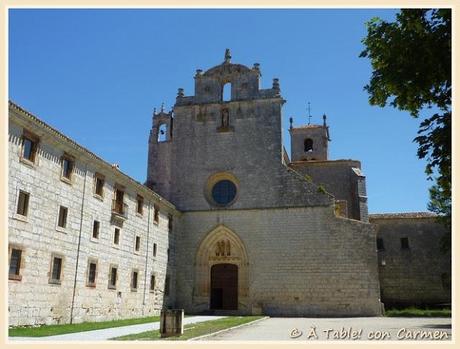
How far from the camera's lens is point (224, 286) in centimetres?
2850

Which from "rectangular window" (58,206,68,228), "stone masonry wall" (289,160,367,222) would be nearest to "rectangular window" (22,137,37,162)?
"rectangular window" (58,206,68,228)

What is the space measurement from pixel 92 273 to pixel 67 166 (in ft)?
15.7

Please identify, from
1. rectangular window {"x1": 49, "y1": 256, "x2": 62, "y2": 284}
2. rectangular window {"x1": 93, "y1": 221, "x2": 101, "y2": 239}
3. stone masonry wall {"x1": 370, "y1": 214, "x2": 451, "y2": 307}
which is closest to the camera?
rectangular window {"x1": 49, "y1": 256, "x2": 62, "y2": 284}

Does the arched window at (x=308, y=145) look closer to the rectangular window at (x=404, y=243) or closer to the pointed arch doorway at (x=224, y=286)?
the rectangular window at (x=404, y=243)

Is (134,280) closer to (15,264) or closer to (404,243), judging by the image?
(15,264)

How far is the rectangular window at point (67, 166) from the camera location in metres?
18.5

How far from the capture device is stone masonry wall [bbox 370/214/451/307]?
1200 inches

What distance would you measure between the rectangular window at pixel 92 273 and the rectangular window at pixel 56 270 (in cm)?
198

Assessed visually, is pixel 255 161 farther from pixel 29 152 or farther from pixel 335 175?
pixel 29 152

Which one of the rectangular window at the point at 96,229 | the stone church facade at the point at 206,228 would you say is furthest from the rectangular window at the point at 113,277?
the rectangular window at the point at 96,229

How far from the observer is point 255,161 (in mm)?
29391

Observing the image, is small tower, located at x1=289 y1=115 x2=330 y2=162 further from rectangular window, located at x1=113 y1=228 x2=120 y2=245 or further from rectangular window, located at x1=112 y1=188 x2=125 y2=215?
rectangular window, located at x1=113 y1=228 x2=120 y2=245

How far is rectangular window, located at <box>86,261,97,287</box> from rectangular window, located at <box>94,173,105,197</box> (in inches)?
124

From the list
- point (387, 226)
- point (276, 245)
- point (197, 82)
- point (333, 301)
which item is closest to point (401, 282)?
point (387, 226)
